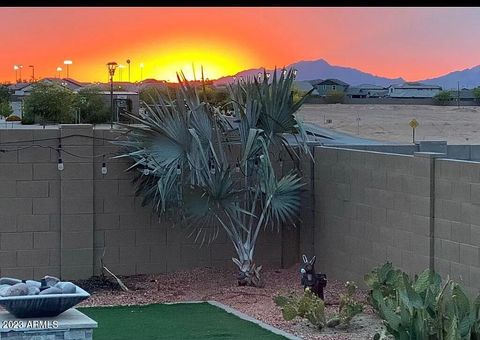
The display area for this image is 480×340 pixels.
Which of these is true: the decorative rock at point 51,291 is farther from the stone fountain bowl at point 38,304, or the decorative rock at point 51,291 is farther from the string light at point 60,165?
the string light at point 60,165

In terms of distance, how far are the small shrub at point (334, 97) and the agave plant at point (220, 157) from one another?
186ft

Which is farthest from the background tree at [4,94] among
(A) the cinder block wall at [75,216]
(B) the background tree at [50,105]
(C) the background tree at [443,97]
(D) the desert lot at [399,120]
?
(A) the cinder block wall at [75,216]

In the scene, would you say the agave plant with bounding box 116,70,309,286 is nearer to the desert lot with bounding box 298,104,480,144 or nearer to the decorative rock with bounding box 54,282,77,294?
the decorative rock with bounding box 54,282,77,294

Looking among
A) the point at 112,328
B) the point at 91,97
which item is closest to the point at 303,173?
the point at 112,328

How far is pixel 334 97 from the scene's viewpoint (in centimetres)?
6862

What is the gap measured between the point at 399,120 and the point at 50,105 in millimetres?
25392

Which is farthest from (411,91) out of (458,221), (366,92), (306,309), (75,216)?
(306,309)

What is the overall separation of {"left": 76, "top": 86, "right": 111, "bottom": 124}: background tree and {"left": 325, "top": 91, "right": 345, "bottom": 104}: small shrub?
25.8 m

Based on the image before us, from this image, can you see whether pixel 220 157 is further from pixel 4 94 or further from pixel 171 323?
pixel 4 94

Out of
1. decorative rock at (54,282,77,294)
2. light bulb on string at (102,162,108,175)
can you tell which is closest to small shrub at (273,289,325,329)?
decorative rock at (54,282,77,294)

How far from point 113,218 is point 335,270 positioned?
3.30 m

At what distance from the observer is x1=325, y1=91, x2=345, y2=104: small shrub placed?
68125 mm

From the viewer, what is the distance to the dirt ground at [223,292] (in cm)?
934

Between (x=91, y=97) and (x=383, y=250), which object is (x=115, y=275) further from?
(x=91, y=97)
